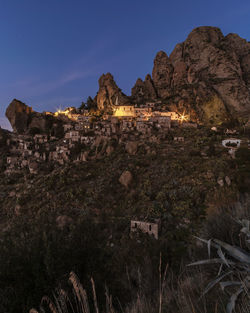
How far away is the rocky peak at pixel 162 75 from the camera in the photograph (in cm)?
6506

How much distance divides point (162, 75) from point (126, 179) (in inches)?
2287

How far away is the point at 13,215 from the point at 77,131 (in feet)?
80.7

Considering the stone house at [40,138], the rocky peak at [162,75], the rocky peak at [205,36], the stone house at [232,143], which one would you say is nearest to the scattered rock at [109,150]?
the stone house at [232,143]

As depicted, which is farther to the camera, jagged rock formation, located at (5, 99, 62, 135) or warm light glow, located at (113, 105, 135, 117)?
warm light glow, located at (113, 105, 135, 117)

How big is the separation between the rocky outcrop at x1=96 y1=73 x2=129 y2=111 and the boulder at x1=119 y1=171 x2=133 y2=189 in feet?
139

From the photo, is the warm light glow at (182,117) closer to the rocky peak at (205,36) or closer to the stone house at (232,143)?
the stone house at (232,143)

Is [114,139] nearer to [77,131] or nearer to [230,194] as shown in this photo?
[77,131]

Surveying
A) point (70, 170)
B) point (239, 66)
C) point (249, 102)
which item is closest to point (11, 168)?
point (70, 170)

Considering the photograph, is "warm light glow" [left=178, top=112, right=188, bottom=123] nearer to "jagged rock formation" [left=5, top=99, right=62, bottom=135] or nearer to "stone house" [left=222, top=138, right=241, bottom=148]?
"stone house" [left=222, top=138, right=241, bottom=148]

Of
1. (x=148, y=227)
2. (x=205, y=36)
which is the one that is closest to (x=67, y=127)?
(x=148, y=227)

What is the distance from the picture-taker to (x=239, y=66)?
199 ft

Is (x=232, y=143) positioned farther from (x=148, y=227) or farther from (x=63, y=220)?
(x=63, y=220)

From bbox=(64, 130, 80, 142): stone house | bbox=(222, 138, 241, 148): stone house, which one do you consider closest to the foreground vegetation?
bbox=(222, 138, 241, 148): stone house

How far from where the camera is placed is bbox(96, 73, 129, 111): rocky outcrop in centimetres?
6032
